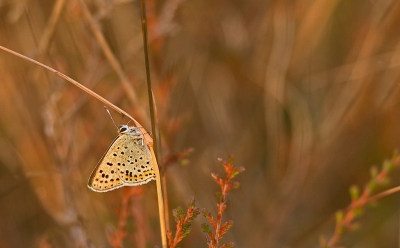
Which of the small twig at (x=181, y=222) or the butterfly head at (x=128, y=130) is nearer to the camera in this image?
the small twig at (x=181, y=222)

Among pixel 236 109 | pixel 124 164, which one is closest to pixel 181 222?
pixel 124 164

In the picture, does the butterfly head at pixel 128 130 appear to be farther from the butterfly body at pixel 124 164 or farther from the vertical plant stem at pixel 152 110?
the vertical plant stem at pixel 152 110

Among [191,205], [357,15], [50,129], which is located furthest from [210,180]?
[191,205]

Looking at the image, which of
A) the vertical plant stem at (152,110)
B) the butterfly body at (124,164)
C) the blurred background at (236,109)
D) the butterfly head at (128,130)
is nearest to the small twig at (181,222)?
the vertical plant stem at (152,110)

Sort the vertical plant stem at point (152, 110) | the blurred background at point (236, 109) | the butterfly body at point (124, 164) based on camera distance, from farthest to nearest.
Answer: the blurred background at point (236, 109)
the butterfly body at point (124, 164)
the vertical plant stem at point (152, 110)

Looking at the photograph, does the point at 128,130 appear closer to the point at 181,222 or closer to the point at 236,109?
the point at 181,222

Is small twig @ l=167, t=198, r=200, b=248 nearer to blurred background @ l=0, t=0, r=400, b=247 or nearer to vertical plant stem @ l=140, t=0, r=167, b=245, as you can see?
vertical plant stem @ l=140, t=0, r=167, b=245
